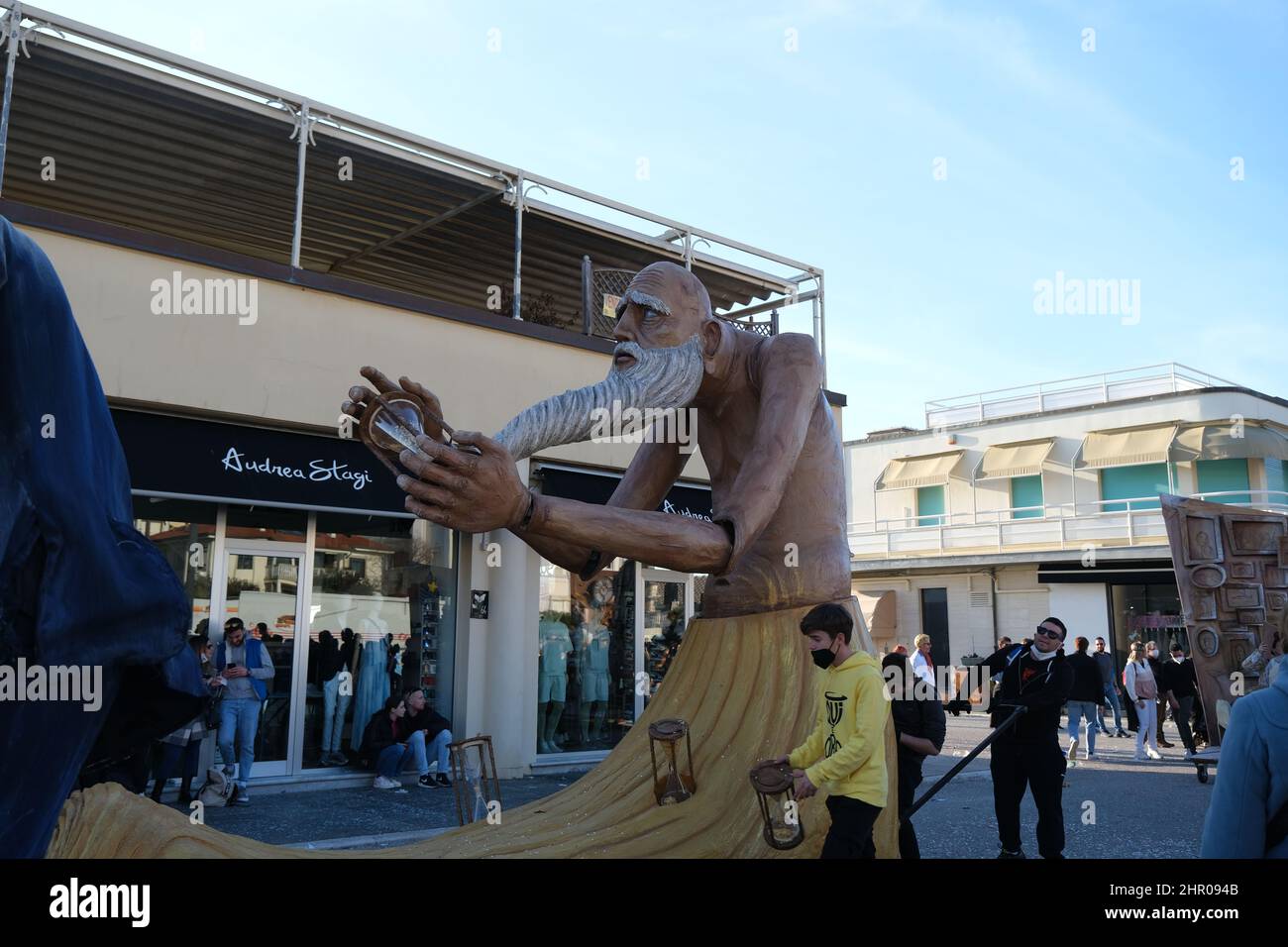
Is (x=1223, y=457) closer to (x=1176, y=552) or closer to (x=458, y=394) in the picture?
(x=1176, y=552)

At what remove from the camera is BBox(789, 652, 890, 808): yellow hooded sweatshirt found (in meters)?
2.29

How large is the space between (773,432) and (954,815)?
7.43 m

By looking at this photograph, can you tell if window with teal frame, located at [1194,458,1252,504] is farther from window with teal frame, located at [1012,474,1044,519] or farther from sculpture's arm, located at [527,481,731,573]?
sculpture's arm, located at [527,481,731,573]

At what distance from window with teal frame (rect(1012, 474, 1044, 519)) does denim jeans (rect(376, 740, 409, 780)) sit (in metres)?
19.4

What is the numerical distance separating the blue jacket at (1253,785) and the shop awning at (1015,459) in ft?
79.9

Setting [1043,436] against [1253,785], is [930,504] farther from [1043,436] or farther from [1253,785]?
[1253,785]

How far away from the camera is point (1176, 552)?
30.9ft

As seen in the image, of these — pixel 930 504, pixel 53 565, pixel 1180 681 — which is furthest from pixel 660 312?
pixel 930 504

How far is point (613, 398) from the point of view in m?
2.07

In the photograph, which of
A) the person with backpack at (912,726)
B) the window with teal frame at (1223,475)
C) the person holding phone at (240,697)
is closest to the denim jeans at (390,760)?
the person holding phone at (240,697)

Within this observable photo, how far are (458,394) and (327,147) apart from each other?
2.85 metres

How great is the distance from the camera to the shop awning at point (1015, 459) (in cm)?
2477

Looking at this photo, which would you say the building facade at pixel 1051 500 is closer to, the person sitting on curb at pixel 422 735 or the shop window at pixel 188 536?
the person sitting on curb at pixel 422 735
